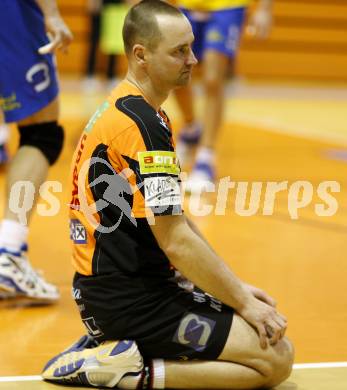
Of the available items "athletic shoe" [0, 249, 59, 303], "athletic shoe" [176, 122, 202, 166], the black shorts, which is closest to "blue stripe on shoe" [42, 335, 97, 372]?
the black shorts

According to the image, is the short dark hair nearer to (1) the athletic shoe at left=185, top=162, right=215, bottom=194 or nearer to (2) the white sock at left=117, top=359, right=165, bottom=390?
(2) the white sock at left=117, top=359, right=165, bottom=390

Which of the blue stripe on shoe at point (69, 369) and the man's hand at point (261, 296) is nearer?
the blue stripe on shoe at point (69, 369)

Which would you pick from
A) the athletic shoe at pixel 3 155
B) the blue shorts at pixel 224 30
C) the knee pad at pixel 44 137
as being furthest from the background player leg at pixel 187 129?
the knee pad at pixel 44 137

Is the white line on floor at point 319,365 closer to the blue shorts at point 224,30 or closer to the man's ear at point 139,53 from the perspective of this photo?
the man's ear at point 139,53

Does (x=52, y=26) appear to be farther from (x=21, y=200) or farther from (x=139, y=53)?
(x=139, y=53)

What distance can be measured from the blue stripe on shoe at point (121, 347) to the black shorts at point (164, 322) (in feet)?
0.08

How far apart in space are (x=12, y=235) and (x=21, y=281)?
6.7 inches

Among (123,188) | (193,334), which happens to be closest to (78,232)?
(123,188)

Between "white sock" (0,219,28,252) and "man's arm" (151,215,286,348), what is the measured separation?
1021 millimetres

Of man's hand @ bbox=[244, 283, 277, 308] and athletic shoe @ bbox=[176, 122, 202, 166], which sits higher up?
man's hand @ bbox=[244, 283, 277, 308]

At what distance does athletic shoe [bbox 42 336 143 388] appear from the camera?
2.59 m

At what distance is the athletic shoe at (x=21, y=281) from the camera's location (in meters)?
3.37

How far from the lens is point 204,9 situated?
18.6ft

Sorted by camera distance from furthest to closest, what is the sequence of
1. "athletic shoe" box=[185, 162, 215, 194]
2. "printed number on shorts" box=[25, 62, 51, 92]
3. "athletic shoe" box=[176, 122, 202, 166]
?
"athletic shoe" box=[176, 122, 202, 166] < "athletic shoe" box=[185, 162, 215, 194] < "printed number on shorts" box=[25, 62, 51, 92]
